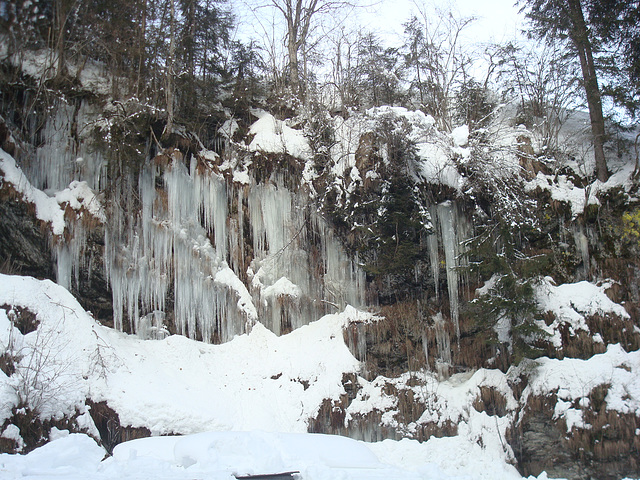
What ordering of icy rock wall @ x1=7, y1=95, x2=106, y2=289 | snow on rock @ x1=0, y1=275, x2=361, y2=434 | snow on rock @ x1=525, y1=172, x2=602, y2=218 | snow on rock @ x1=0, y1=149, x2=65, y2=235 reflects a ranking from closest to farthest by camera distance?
snow on rock @ x1=0, y1=275, x2=361, y2=434 → snow on rock @ x1=0, y1=149, x2=65, y2=235 → icy rock wall @ x1=7, y1=95, x2=106, y2=289 → snow on rock @ x1=525, y1=172, x2=602, y2=218

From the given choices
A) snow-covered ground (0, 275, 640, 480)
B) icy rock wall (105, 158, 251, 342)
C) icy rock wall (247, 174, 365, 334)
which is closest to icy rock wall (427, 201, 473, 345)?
icy rock wall (247, 174, 365, 334)

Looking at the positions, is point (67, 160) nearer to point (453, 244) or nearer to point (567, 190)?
point (453, 244)

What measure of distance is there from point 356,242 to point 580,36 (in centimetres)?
809

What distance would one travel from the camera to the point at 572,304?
9.72 metres

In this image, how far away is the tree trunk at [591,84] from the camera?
38.6 ft

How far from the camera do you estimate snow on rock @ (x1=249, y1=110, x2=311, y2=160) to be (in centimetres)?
1273

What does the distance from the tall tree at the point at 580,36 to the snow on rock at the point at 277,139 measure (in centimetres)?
747

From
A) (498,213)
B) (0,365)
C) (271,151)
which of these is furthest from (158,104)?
(498,213)

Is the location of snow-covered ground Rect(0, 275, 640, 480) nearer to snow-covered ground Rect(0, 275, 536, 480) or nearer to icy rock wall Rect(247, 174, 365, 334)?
snow-covered ground Rect(0, 275, 536, 480)

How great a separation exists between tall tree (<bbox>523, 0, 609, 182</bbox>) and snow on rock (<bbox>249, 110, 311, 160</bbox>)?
294 inches

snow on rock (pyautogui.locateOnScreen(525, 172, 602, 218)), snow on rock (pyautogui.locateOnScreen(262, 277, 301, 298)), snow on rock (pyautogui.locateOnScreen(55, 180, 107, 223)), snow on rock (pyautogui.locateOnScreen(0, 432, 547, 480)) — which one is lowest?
snow on rock (pyautogui.locateOnScreen(0, 432, 547, 480))

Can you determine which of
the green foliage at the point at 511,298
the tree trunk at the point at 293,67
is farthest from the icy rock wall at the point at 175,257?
the green foliage at the point at 511,298

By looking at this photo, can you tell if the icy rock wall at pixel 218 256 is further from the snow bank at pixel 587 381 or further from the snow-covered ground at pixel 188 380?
the snow bank at pixel 587 381

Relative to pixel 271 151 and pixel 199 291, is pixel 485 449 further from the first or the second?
pixel 271 151
